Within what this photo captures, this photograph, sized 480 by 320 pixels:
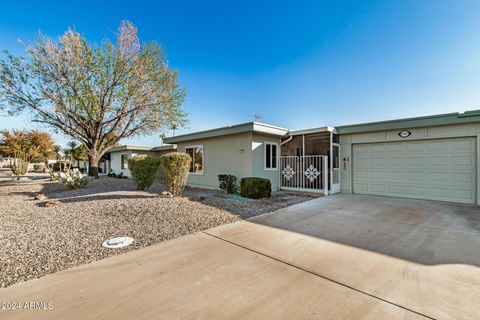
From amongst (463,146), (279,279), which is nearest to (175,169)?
(279,279)

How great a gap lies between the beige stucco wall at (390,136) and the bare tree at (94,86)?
10861 mm

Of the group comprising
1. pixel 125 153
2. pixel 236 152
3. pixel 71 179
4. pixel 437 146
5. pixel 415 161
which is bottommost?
pixel 71 179

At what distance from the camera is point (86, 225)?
4.47 m

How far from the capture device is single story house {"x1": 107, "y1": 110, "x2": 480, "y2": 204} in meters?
6.98

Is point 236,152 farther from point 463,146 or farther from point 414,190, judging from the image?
point 463,146

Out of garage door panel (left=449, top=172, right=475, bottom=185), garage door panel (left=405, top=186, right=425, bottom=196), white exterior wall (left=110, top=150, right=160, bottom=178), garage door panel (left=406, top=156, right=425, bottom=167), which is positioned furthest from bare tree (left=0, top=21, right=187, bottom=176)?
garage door panel (left=449, top=172, right=475, bottom=185)

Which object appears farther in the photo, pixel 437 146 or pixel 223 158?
pixel 223 158

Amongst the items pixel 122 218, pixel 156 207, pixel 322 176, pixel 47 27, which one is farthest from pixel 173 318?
pixel 47 27

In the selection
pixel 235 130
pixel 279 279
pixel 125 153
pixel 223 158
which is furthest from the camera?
pixel 125 153

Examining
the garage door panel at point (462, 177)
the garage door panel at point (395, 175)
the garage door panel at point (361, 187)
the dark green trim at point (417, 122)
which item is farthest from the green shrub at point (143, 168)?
the garage door panel at point (462, 177)

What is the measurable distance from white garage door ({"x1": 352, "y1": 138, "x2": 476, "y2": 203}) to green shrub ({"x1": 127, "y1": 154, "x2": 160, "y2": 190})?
8.57 m

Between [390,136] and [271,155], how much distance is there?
480 centimetres

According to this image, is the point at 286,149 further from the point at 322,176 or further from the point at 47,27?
the point at 47,27

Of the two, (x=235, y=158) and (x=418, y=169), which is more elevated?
(x=235, y=158)
